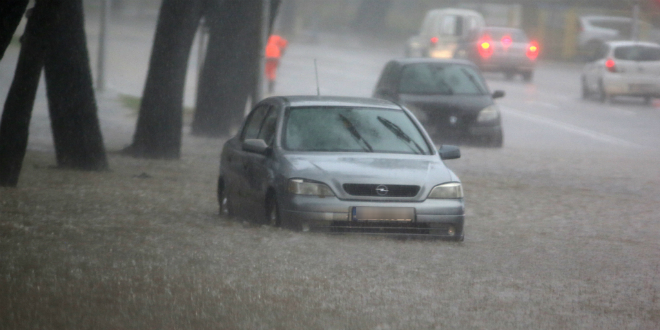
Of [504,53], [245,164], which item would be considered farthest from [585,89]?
[245,164]

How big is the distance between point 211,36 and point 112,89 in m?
12.9

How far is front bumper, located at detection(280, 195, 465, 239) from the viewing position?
9633 mm

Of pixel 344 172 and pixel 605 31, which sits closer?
pixel 344 172

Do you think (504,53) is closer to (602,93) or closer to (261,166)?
(602,93)

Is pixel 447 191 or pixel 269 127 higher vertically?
pixel 269 127

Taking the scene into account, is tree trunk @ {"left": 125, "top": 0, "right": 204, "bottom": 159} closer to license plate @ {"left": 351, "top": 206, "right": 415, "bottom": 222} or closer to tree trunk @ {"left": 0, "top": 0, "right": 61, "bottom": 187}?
tree trunk @ {"left": 0, "top": 0, "right": 61, "bottom": 187}

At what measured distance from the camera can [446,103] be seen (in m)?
20.4

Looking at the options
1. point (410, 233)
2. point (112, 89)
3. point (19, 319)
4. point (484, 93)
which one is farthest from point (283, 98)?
point (112, 89)

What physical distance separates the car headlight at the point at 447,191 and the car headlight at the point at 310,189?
0.84 metres

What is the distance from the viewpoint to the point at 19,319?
6.36 metres

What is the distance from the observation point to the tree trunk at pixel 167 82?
16.9 m

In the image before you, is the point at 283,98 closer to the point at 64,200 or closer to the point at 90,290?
the point at 64,200

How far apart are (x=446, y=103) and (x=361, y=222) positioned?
11.0 meters

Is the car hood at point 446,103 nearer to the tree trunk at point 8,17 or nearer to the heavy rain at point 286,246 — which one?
the heavy rain at point 286,246
